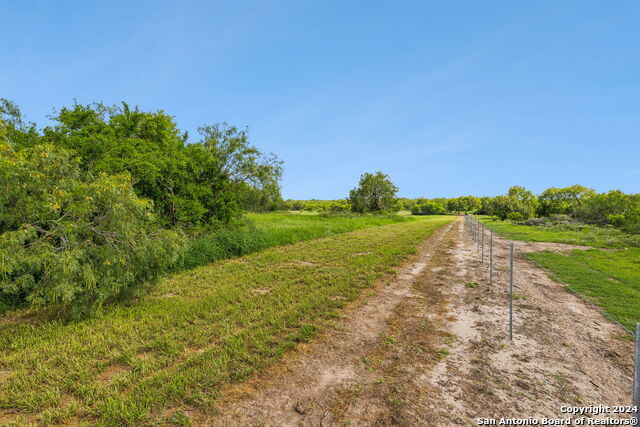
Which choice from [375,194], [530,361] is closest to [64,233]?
[530,361]

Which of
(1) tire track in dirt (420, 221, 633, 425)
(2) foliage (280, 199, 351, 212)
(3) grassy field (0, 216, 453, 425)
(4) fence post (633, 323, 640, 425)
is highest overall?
(2) foliage (280, 199, 351, 212)

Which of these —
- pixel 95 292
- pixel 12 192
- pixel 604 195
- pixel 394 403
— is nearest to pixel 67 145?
pixel 12 192

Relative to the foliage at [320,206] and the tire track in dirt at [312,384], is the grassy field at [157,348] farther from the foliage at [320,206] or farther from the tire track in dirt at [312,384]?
the foliage at [320,206]

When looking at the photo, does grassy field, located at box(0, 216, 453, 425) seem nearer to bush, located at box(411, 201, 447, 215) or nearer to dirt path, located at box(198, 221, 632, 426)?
dirt path, located at box(198, 221, 632, 426)

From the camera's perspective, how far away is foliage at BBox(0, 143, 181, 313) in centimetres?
470

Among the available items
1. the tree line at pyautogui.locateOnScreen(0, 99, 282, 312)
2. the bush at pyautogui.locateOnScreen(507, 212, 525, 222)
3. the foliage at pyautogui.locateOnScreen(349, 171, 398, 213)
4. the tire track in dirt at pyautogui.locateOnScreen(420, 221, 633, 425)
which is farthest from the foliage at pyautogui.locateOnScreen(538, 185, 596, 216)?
the tree line at pyautogui.locateOnScreen(0, 99, 282, 312)

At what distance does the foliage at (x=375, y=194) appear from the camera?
58938 millimetres

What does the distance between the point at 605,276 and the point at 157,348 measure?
44.4ft

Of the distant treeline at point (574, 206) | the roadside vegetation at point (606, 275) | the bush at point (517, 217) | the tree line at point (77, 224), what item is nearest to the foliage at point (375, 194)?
the distant treeline at point (574, 206)

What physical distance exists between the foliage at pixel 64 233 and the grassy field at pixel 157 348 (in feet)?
2.72

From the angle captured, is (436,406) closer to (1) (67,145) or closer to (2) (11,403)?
(2) (11,403)

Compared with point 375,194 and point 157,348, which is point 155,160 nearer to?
point 157,348

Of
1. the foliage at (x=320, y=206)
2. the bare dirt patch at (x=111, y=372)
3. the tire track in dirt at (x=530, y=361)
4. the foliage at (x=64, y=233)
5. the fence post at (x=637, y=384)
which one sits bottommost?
the bare dirt patch at (x=111, y=372)

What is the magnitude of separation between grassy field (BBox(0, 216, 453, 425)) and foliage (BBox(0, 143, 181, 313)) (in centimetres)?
83
